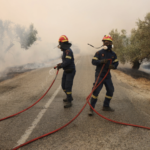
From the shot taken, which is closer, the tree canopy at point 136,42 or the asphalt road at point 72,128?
the asphalt road at point 72,128

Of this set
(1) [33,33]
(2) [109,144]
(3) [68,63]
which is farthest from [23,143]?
(1) [33,33]

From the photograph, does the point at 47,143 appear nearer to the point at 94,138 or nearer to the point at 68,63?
the point at 94,138

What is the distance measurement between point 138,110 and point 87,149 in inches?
93.6

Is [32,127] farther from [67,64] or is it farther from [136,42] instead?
[136,42]

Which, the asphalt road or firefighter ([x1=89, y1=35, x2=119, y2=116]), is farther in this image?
firefighter ([x1=89, y1=35, x2=119, y2=116])

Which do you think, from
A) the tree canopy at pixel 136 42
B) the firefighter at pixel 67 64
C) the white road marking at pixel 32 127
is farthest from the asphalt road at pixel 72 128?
the tree canopy at pixel 136 42

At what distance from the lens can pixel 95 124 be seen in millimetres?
3270

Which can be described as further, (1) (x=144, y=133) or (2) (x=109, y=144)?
(1) (x=144, y=133)

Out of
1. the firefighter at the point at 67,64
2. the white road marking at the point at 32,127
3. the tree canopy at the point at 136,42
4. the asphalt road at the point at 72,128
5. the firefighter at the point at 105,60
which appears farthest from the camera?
the tree canopy at the point at 136,42

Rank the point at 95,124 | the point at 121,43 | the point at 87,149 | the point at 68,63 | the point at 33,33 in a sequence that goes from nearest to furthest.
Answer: the point at 87,149
the point at 95,124
the point at 68,63
the point at 121,43
the point at 33,33

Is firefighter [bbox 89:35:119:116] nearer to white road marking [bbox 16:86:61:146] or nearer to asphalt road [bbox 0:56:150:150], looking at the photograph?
asphalt road [bbox 0:56:150:150]

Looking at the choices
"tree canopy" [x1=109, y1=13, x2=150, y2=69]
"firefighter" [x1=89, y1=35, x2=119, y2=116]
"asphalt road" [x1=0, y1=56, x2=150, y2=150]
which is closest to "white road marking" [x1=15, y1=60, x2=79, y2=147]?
"asphalt road" [x1=0, y1=56, x2=150, y2=150]

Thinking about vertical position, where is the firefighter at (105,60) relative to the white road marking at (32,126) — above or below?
above

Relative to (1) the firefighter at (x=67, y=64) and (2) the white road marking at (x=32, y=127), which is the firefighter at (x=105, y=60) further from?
(2) the white road marking at (x=32, y=127)
